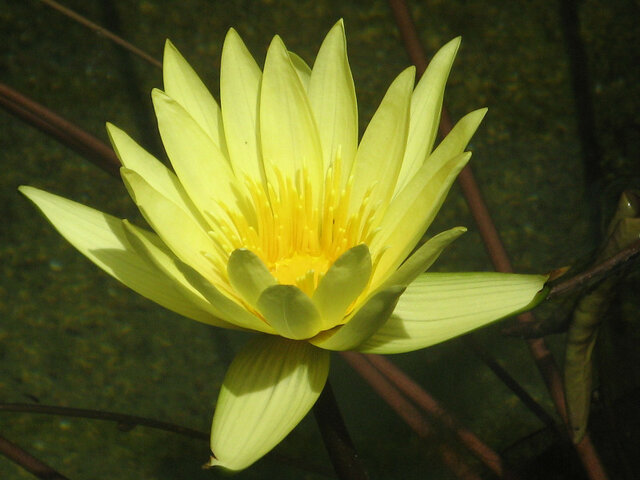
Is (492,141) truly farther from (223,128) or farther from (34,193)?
A: (34,193)

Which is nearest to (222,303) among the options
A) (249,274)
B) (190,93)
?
(249,274)

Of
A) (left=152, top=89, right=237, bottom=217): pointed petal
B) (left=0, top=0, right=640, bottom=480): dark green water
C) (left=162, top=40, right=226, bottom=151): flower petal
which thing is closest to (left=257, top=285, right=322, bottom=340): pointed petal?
(left=152, top=89, right=237, bottom=217): pointed petal

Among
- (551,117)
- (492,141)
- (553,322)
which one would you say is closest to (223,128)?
(553,322)

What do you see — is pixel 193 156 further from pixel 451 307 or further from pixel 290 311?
pixel 451 307

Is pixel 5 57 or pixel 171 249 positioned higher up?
pixel 5 57

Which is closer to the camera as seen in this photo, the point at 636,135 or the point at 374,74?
the point at 636,135

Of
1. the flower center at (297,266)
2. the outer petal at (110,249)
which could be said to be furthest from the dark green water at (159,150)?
the outer petal at (110,249)

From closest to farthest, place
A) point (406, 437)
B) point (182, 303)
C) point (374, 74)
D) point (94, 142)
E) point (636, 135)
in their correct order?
point (182, 303)
point (94, 142)
point (406, 437)
point (636, 135)
point (374, 74)

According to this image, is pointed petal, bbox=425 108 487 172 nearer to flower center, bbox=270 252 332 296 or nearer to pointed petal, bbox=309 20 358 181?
pointed petal, bbox=309 20 358 181
